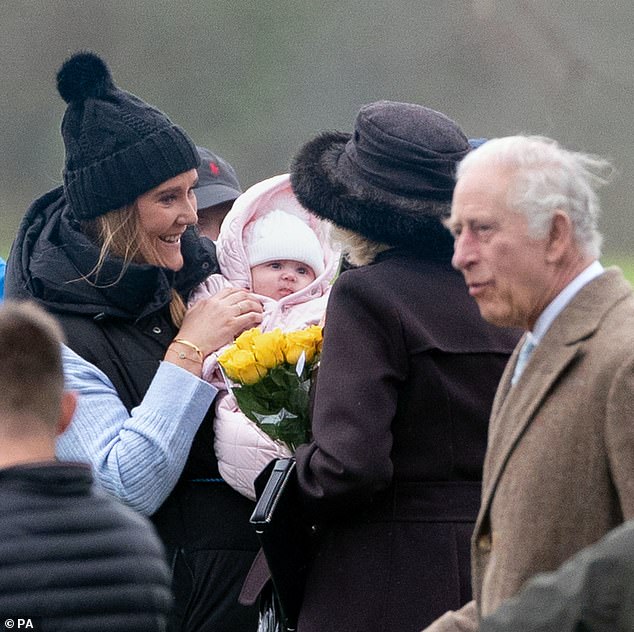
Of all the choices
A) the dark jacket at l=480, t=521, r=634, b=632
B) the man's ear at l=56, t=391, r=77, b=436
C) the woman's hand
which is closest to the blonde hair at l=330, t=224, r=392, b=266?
the woman's hand

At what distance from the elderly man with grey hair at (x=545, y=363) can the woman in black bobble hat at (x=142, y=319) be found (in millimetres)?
1056

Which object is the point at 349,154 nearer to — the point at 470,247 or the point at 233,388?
the point at 233,388

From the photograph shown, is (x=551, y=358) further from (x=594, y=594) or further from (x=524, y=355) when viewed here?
(x=594, y=594)

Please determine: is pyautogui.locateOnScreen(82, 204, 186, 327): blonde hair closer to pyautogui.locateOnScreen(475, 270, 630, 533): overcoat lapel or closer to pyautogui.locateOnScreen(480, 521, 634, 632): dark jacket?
pyautogui.locateOnScreen(475, 270, 630, 533): overcoat lapel

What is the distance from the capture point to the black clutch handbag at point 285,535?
3.20 meters

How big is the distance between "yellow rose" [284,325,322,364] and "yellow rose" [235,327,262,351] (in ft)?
0.24

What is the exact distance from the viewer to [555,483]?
Answer: 2391mm

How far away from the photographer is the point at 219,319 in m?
3.70

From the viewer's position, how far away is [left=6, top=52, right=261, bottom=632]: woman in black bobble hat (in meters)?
3.51

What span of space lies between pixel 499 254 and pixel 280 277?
1356 mm

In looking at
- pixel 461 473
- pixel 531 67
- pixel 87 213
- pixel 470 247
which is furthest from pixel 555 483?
pixel 531 67

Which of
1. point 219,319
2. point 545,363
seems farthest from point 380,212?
point 545,363

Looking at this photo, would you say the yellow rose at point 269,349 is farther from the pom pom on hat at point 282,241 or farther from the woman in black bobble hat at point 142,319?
the pom pom on hat at point 282,241

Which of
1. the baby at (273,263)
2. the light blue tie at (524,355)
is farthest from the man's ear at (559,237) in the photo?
the baby at (273,263)
